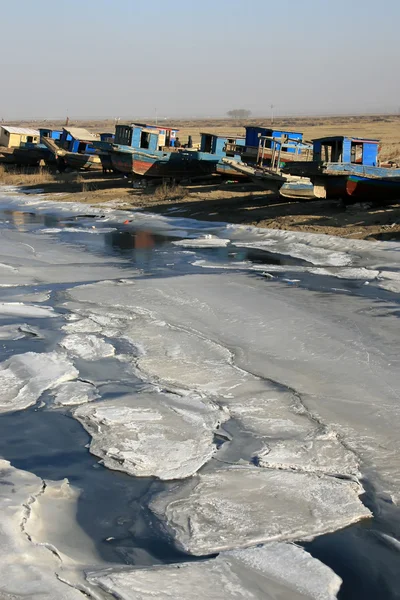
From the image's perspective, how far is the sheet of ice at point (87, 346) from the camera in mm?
9523

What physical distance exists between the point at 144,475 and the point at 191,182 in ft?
78.6

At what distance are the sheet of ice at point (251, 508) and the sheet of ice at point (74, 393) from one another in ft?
7.01

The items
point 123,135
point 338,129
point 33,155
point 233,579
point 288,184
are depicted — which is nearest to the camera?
point 233,579

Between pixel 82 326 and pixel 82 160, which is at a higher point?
pixel 82 160

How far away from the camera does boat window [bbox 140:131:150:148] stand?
1238 inches

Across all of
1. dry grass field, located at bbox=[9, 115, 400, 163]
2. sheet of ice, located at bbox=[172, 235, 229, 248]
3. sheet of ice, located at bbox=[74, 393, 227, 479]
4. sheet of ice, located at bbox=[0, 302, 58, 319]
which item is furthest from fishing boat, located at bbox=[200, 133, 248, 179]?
sheet of ice, located at bbox=[74, 393, 227, 479]

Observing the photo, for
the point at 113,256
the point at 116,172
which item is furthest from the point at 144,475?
the point at 116,172

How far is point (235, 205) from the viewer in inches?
947

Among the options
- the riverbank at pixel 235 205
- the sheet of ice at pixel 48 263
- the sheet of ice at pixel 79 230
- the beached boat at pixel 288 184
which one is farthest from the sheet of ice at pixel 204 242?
the beached boat at pixel 288 184

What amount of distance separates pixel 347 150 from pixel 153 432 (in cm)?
1655

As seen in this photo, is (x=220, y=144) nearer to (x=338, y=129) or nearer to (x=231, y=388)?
(x=231, y=388)

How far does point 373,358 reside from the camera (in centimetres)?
923

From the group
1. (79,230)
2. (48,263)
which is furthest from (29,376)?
(79,230)

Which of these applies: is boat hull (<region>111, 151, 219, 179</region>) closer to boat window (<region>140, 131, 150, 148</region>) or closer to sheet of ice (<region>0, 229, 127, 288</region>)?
boat window (<region>140, 131, 150, 148</region>)
